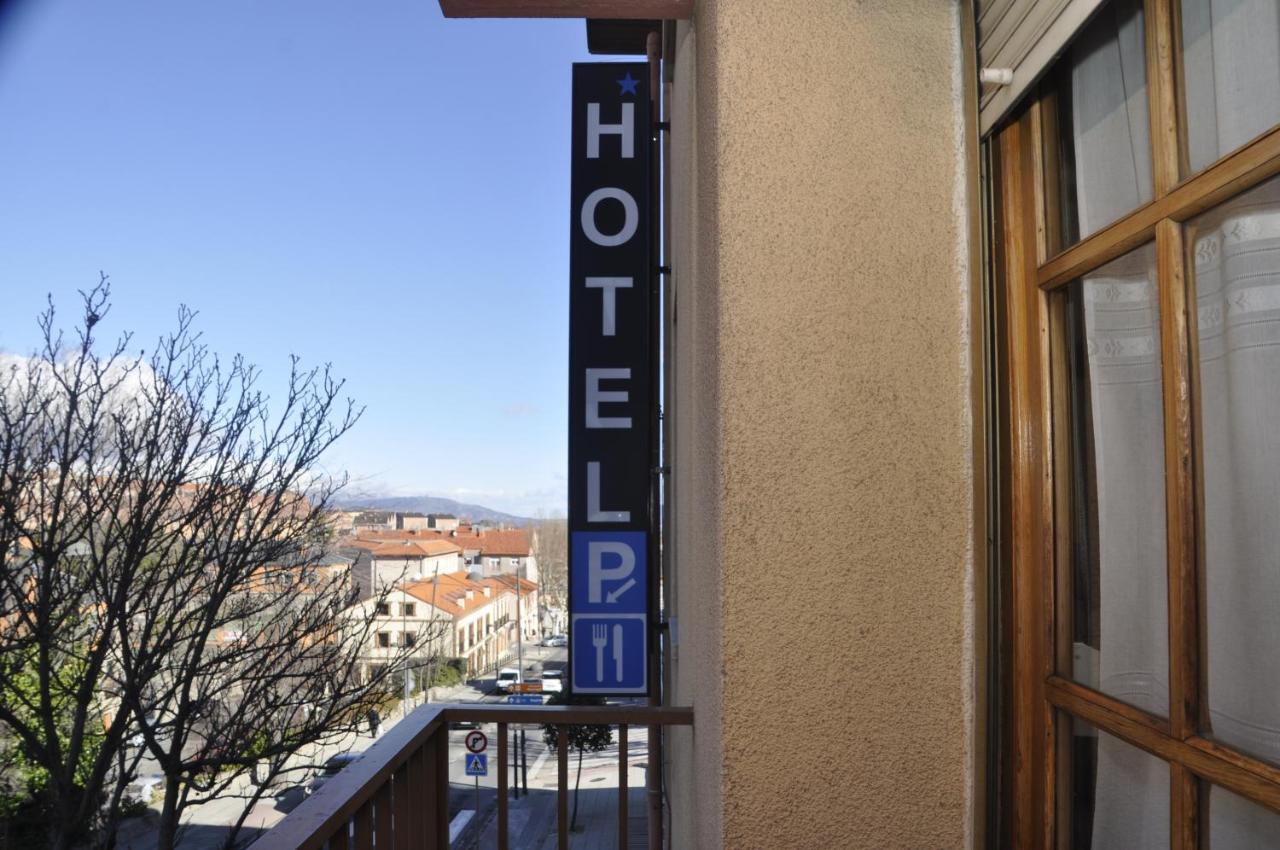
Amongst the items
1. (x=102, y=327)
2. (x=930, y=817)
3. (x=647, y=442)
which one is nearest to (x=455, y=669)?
(x=102, y=327)

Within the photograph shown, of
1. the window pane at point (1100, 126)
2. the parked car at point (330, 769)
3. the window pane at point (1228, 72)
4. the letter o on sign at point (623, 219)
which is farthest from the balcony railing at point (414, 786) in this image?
the letter o on sign at point (623, 219)

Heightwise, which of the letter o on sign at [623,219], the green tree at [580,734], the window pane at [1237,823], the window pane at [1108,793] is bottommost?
the green tree at [580,734]

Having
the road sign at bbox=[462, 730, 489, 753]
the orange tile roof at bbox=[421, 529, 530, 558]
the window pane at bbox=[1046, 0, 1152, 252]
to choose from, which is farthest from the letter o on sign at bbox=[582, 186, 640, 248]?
the orange tile roof at bbox=[421, 529, 530, 558]

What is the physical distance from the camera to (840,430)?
142 centimetres

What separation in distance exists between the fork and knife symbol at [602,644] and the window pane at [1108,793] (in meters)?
1.96

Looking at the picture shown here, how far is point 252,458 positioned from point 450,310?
4292 cm

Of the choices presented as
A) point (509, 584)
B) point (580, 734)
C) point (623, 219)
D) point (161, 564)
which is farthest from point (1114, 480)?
point (509, 584)

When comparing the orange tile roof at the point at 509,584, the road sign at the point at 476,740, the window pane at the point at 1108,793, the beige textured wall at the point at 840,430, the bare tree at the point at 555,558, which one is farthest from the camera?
the orange tile roof at the point at 509,584

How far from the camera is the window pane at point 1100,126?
3.50 feet

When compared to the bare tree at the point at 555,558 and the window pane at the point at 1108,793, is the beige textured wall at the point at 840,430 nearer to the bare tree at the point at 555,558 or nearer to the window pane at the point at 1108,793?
the window pane at the point at 1108,793

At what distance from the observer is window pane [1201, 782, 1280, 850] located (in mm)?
813

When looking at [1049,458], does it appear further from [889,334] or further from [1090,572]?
[889,334]

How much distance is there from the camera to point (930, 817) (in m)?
1.39

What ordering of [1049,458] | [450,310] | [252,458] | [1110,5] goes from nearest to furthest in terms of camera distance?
[1110,5], [1049,458], [252,458], [450,310]
